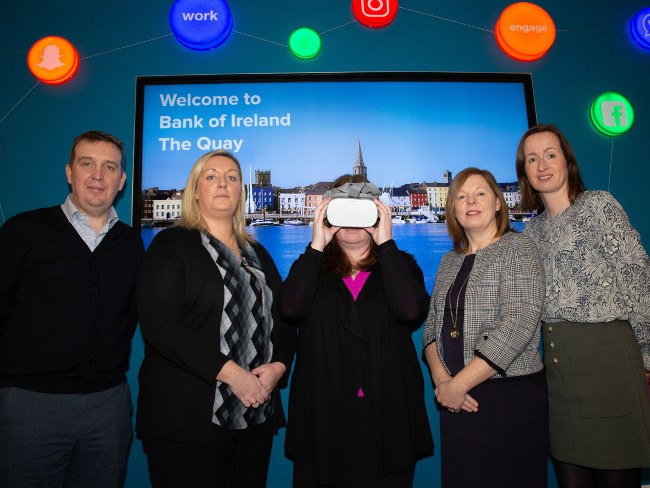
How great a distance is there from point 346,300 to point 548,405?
96 cm

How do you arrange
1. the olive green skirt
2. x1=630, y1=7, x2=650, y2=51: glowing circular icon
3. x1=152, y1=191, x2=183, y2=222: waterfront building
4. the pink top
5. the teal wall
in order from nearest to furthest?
1. the olive green skirt
2. the pink top
3. x1=152, y1=191, x2=183, y2=222: waterfront building
4. the teal wall
5. x1=630, y1=7, x2=650, y2=51: glowing circular icon

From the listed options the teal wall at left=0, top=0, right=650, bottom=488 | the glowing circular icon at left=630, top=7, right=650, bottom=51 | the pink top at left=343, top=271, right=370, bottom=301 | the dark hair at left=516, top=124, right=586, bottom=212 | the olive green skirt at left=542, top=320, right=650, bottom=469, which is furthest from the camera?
the glowing circular icon at left=630, top=7, right=650, bottom=51

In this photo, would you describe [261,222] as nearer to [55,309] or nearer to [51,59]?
[55,309]

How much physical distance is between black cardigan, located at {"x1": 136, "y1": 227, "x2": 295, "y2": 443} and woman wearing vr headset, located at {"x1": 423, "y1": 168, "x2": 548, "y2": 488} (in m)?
0.92

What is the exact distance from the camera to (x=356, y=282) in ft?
5.32

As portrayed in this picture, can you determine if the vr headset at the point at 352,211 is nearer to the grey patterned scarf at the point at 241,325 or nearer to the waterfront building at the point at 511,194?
the grey patterned scarf at the point at 241,325

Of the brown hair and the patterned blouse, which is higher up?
the brown hair

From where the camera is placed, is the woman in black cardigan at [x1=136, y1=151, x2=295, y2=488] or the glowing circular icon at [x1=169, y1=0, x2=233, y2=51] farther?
the glowing circular icon at [x1=169, y1=0, x2=233, y2=51]

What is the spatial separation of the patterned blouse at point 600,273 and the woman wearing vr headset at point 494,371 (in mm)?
168

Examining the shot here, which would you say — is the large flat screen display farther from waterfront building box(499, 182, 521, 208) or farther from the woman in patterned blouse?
the woman in patterned blouse

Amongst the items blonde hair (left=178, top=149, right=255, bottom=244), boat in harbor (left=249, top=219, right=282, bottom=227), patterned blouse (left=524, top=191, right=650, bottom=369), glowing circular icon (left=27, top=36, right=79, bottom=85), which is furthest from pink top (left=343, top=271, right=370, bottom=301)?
glowing circular icon (left=27, top=36, right=79, bottom=85)

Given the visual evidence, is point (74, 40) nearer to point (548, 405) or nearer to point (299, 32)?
point (299, 32)

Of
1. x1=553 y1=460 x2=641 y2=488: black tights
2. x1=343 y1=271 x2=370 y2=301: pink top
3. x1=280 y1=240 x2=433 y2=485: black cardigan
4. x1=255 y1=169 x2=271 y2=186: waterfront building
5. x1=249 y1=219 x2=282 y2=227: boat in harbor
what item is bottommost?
x1=553 y1=460 x2=641 y2=488: black tights

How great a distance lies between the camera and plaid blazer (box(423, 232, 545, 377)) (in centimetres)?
143
